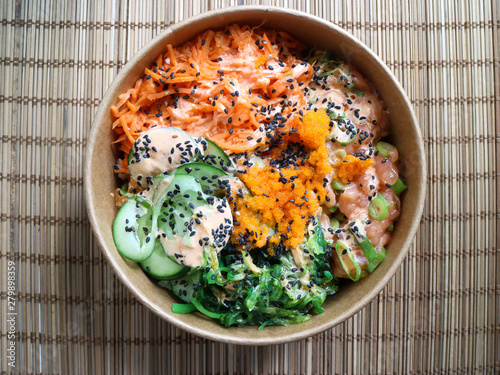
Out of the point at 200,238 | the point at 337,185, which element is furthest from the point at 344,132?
the point at 200,238

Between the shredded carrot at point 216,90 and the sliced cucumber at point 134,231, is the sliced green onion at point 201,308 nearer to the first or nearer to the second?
the sliced cucumber at point 134,231

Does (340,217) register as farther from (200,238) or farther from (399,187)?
(200,238)

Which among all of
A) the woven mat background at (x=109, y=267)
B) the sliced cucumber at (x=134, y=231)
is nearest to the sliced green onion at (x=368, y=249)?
the woven mat background at (x=109, y=267)

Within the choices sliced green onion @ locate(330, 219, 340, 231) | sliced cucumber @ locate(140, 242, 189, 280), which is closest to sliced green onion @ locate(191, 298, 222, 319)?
sliced cucumber @ locate(140, 242, 189, 280)

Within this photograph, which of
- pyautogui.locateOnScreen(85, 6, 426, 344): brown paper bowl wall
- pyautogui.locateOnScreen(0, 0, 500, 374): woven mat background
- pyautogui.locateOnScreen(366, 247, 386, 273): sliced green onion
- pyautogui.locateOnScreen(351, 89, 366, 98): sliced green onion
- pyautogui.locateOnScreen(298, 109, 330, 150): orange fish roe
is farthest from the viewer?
pyautogui.locateOnScreen(0, 0, 500, 374): woven mat background

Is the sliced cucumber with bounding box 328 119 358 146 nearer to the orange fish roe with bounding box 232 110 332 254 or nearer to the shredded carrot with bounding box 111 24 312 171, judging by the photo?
the orange fish roe with bounding box 232 110 332 254

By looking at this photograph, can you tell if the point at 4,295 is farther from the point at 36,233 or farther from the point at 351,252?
the point at 351,252
